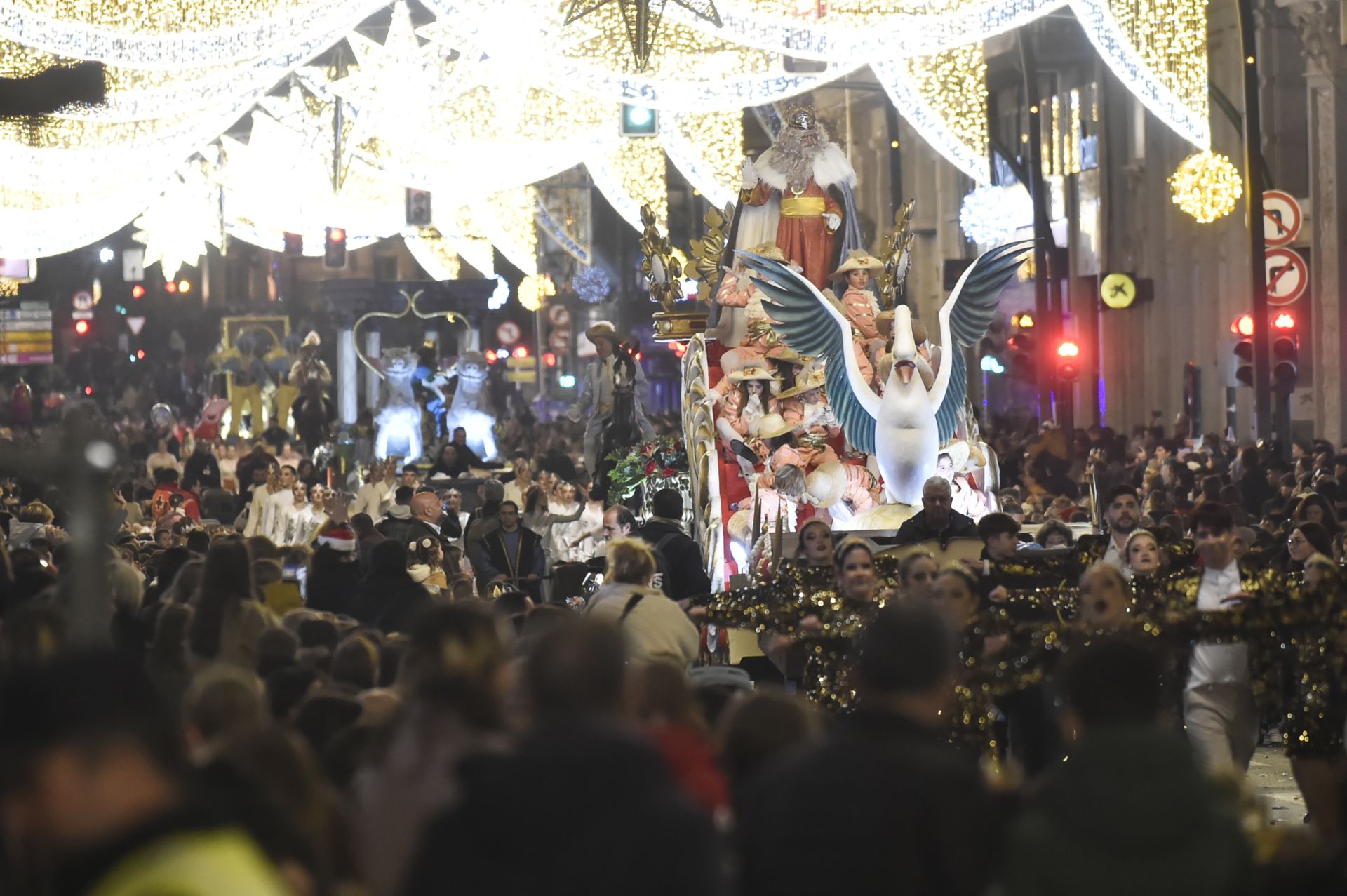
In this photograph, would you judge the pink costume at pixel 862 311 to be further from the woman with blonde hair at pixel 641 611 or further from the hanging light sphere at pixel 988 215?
the hanging light sphere at pixel 988 215

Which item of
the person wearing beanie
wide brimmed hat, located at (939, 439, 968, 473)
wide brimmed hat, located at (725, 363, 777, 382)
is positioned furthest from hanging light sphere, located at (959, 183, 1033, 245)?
the person wearing beanie

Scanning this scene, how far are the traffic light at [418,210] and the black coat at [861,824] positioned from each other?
30.7 m

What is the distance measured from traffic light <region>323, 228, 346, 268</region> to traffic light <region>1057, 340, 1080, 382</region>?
1311 centimetres

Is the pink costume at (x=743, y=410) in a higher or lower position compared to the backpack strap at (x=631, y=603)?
higher

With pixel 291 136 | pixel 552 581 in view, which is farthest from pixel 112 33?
pixel 291 136

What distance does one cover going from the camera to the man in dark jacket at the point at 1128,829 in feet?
17.1

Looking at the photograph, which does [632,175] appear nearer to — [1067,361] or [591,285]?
[1067,361]

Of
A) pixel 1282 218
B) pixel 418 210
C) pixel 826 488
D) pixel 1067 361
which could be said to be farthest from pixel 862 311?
pixel 418 210

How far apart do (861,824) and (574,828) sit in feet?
2.39

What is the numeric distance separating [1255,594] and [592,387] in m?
17.1

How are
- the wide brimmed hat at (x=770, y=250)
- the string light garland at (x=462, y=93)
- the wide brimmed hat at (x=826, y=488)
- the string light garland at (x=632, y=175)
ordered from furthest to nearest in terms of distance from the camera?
the string light garland at (x=632, y=175), the wide brimmed hat at (x=770, y=250), the string light garland at (x=462, y=93), the wide brimmed hat at (x=826, y=488)

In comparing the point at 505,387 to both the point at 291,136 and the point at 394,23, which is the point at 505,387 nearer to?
the point at 291,136

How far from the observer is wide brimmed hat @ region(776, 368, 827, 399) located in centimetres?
1919

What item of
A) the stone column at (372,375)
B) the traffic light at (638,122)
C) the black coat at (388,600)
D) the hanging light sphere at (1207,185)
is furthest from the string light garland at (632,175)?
the black coat at (388,600)
